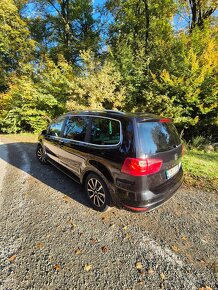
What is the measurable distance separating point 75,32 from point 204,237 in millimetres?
18936

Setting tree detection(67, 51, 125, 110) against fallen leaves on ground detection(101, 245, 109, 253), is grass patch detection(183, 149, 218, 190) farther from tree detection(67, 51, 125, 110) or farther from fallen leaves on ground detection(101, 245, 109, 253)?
tree detection(67, 51, 125, 110)

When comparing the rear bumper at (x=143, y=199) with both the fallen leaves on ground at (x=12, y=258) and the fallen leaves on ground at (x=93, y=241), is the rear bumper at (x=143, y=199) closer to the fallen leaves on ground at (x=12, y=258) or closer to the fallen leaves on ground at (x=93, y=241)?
the fallen leaves on ground at (x=93, y=241)

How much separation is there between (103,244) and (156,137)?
171 centimetres

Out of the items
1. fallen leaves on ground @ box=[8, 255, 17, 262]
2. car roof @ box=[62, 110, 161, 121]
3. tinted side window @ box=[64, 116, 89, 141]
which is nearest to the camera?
fallen leaves on ground @ box=[8, 255, 17, 262]

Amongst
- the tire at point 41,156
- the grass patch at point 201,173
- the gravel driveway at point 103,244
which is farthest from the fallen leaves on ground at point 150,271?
the tire at point 41,156

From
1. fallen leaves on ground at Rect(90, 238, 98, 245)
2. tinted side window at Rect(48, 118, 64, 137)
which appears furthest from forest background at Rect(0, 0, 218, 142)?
fallen leaves on ground at Rect(90, 238, 98, 245)

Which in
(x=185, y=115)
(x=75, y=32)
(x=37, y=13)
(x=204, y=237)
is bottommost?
(x=204, y=237)

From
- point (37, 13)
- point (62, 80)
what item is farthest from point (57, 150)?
point (37, 13)

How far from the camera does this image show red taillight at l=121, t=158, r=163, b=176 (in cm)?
222

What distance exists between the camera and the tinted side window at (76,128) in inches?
125

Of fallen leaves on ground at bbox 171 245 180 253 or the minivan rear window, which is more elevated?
the minivan rear window

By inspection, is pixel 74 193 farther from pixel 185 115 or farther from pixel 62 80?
pixel 62 80

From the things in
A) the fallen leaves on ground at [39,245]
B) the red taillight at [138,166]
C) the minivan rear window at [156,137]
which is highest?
the minivan rear window at [156,137]

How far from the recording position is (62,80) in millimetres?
10156
